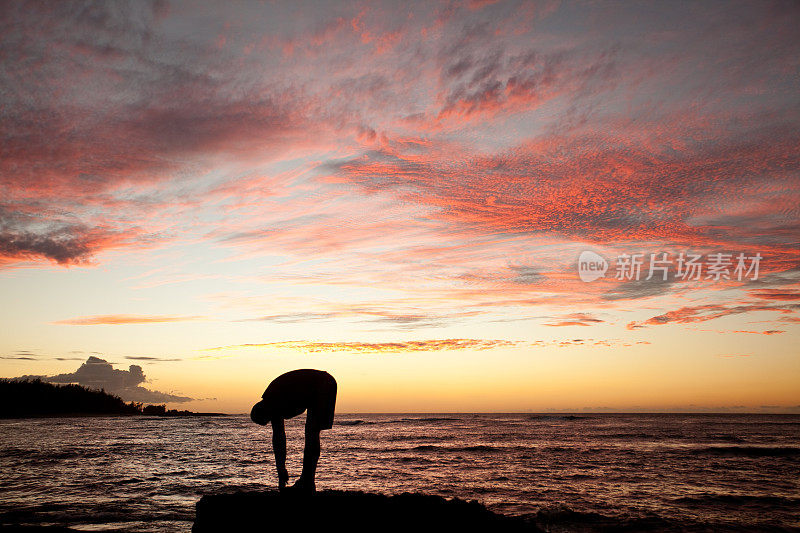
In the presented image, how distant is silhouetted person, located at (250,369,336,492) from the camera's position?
6922mm

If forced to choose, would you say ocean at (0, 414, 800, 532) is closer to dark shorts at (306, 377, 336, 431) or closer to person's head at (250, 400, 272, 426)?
person's head at (250, 400, 272, 426)

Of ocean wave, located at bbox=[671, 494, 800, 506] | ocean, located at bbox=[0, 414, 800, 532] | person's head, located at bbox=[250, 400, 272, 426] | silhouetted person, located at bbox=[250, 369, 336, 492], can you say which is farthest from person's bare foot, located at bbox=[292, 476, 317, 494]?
ocean wave, located at bbox=[671, 494, 800, 506]

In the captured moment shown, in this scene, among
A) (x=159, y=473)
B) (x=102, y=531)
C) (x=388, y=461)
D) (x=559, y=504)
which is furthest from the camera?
(x=388, y=461)

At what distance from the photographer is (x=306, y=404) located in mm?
6945

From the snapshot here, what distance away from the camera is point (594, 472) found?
2084cm

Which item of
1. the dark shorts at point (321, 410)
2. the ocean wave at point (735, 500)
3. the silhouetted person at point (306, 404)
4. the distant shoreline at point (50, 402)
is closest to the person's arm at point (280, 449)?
the silhouetted person at point (306, 404)

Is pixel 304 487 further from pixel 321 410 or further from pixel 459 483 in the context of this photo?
pixel 459 483

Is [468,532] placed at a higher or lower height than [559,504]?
higher

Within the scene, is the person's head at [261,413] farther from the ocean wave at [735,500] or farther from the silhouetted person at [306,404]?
the ocean wave at [735,500]

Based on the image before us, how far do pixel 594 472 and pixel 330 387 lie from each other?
18.2 meters

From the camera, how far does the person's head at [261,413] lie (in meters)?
7.02

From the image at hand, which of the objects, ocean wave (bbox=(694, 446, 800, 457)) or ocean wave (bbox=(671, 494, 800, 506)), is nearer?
ocean wave (bbox=(671, 494, 800, 506))

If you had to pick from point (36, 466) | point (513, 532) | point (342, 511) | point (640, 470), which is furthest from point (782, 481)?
point (36, 466)

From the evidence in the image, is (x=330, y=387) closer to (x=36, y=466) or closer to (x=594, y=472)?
(x=594, y=472)
